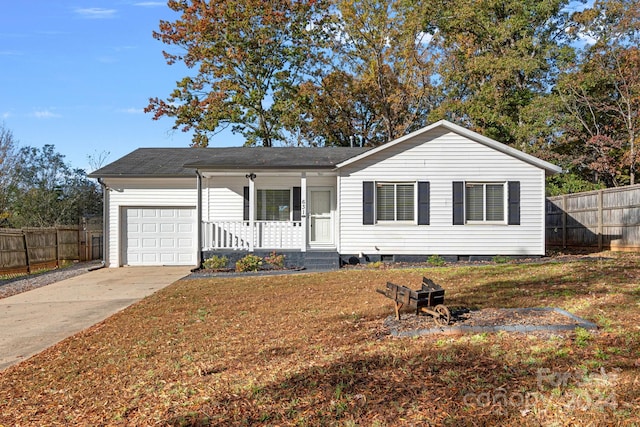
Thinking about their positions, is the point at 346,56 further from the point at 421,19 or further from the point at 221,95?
the point at 221,95

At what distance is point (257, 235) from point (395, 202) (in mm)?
4298

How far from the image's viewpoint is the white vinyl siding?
14039 mm

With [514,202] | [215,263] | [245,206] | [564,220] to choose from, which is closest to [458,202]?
[514,202]

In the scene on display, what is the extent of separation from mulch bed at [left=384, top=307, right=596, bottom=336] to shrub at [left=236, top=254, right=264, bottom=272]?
25.1ft

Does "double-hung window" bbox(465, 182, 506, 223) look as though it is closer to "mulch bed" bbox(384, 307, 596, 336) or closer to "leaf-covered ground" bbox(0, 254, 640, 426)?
"leaf-covered ground" bbox(0, 254, 640, 426)

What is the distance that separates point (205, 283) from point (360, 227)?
5.03m

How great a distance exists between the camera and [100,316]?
319 inches

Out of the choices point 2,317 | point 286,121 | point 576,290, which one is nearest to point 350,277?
point 576,290

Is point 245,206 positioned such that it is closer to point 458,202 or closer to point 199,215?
point 199,215

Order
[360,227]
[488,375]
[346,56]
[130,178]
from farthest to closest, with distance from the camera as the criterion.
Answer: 1. [346,56]
2. [130,178]
3. [360,227]
4. [488,375]

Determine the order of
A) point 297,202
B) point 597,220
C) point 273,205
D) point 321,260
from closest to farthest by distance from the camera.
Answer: point 321,260
point 297,202
point 273,205
point 597,220

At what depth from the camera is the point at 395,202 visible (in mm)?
14219

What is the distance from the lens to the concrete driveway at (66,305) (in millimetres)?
6594

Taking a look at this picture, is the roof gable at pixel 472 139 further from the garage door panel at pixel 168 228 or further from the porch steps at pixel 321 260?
the garage door panel at pixel 168 228
